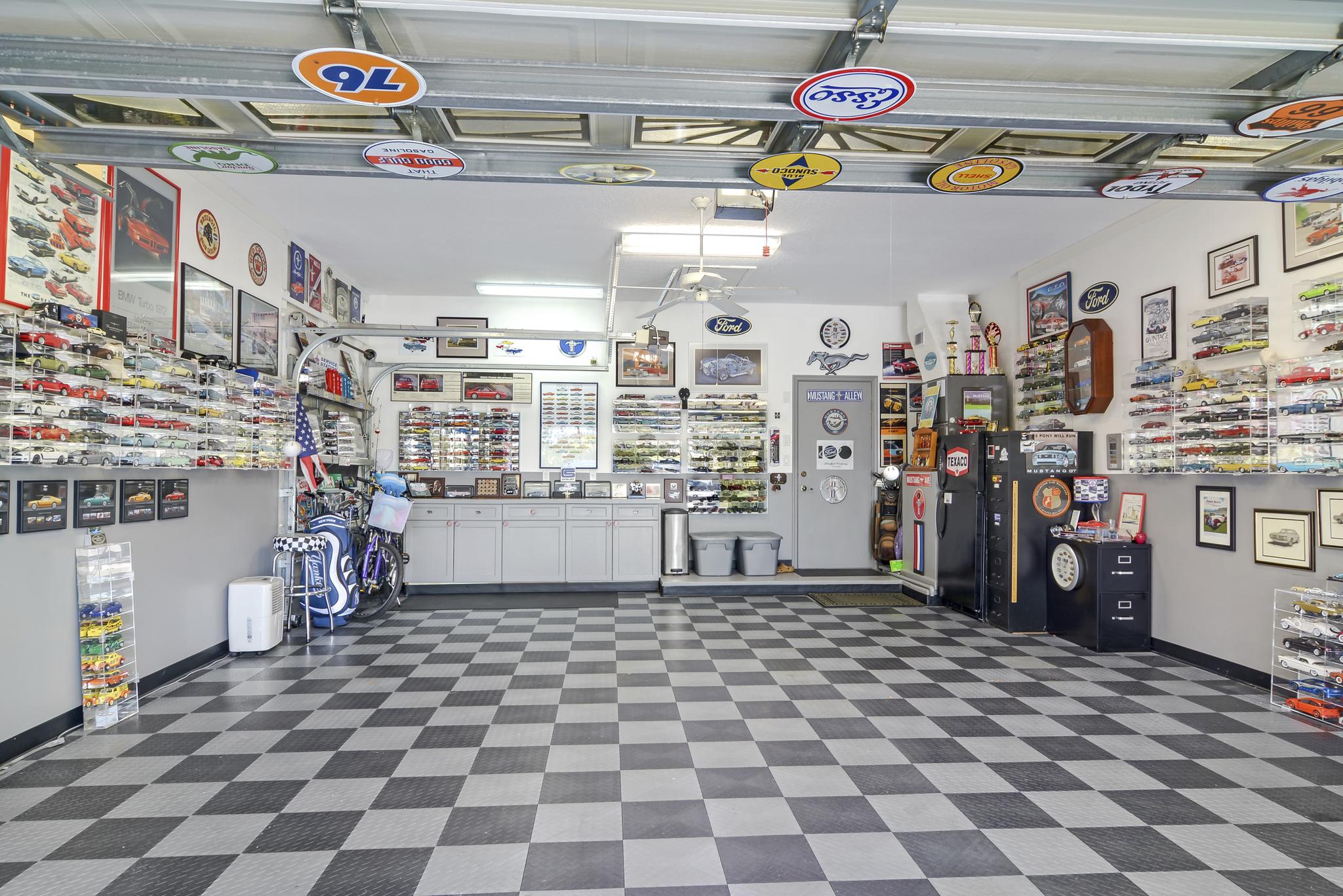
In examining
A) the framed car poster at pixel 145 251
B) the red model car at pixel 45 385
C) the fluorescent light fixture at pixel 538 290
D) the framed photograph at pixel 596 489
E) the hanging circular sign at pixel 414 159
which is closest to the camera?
the hanging circular sign at pixel 414 159

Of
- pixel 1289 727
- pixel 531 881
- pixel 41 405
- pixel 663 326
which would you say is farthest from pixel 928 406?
pixel 41 405

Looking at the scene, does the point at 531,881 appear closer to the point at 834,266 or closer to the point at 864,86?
the point at 864,86

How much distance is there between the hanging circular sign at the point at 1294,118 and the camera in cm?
256

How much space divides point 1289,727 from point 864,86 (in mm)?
4146

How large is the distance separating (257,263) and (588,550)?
4244mm

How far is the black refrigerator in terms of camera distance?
607cm

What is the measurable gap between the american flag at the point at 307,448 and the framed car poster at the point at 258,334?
43 centimetres

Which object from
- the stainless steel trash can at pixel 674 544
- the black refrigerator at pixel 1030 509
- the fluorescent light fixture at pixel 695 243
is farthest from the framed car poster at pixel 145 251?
the black refrigerator at pixel 1030 509

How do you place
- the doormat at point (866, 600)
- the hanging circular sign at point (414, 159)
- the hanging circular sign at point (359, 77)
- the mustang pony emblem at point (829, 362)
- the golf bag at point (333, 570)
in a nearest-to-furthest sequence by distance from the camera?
the hanging circular sign at point (359, 77), the hanging circular sign at point (414, 159), the golf bag at point (333, 570), the doormat at point (866, 600), the mustang pony emblem at point (829, 362)

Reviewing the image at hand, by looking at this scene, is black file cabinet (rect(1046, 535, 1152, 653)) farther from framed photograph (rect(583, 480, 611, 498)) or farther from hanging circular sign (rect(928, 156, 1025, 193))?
framed photograph (rect(583, 480, 611, 498))

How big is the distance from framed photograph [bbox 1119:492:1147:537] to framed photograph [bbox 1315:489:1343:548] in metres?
1.36

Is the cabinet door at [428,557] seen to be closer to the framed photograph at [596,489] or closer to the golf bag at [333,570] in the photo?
the golf bag at [333,570]

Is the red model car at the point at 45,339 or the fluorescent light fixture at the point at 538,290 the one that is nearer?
the red model car at the point at 45,339

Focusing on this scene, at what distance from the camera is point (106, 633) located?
12.5 feet
